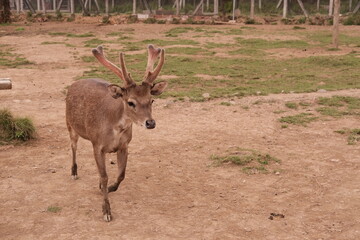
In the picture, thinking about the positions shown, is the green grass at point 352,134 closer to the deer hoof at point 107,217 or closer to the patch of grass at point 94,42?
the deer hoof at point 107,217

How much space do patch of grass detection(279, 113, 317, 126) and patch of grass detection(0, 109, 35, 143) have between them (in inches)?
182

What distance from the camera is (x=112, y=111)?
5738 mm

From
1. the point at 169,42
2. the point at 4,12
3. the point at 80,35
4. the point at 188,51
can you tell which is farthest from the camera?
the point at 4,12

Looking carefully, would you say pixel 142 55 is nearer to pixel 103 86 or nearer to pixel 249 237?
pixel 103 86

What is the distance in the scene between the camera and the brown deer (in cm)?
542

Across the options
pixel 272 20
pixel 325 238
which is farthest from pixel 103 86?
pixel 272 20

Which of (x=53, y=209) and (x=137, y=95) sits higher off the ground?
(x=137, y=95)

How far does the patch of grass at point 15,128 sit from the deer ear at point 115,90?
10.7ft

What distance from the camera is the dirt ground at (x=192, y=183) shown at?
5273 mm

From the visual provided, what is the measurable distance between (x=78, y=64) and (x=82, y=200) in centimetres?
1031

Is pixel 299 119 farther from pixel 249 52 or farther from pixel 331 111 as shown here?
pixel 249 52

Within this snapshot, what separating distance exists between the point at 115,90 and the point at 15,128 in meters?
3.49

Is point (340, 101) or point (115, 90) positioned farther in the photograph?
point (340, 101)

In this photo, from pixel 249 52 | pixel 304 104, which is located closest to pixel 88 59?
pixel 249 52
